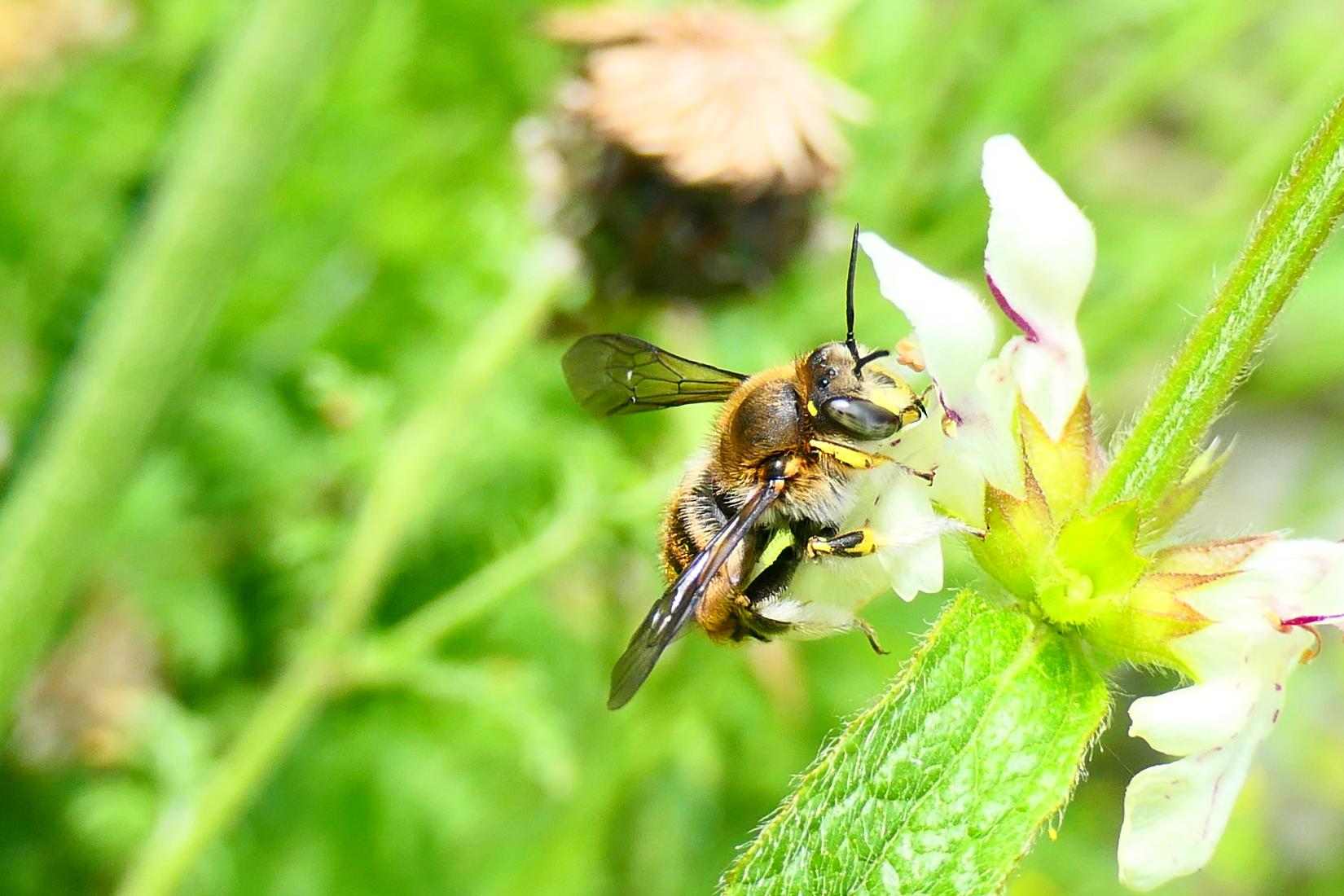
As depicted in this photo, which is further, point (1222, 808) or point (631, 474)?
point (631, 474)

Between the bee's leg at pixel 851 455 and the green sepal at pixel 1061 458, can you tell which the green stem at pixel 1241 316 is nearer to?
the green sepal at pixel 1061 458

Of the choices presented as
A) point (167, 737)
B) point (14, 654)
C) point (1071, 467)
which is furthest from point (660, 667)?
point (1071, 467)

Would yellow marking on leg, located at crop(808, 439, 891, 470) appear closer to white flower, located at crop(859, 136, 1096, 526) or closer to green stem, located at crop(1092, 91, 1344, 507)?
white flower, located at crop(859, 136, 1096, 526)

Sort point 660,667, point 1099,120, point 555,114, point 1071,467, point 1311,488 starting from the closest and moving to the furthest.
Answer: point 1071,467 < point 555,114 < point 660,667 < point 1099,120 < point 1311,488

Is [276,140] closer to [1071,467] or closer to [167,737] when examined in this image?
[167,737]

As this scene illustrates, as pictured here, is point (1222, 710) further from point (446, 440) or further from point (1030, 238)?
point (446, 440)

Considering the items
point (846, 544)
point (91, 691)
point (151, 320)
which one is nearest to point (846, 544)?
point (846, 544)

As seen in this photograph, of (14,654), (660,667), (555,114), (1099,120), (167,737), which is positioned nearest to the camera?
(14,654)
